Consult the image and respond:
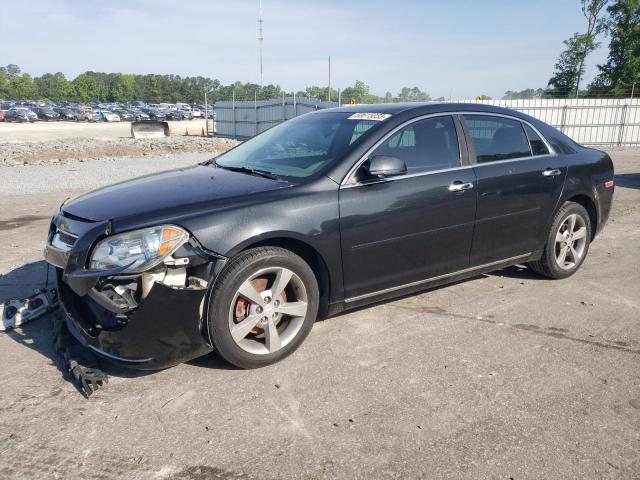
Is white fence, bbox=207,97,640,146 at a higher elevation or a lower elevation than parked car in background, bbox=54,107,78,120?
higher

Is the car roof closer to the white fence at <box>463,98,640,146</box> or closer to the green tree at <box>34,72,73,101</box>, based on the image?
the white fence at <box>463,98,640,146</box>

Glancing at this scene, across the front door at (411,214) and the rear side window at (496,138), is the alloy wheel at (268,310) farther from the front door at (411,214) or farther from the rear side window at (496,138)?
the rear side window at (496,138)

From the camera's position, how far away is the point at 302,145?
14.4ft

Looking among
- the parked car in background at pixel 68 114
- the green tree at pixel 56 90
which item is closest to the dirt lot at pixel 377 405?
the parked car in background at pixel 68 114

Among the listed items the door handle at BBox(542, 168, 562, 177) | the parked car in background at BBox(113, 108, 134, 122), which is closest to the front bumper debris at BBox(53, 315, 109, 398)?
the door handle at BBox(542, 168, 562, 177)

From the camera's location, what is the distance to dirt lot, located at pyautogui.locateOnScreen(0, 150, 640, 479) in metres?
2.62

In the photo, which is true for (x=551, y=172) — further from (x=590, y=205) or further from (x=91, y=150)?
(x=91, y=150)

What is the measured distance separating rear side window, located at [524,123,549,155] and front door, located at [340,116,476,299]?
0.96m

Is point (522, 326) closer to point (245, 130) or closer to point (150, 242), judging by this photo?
point (150, 242)

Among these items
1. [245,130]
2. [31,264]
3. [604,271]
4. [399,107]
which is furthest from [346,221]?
[245,130]

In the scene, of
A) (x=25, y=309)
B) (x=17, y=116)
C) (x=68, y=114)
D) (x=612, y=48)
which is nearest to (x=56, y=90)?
(x=68, y=114)

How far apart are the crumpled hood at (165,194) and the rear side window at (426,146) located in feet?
3.11

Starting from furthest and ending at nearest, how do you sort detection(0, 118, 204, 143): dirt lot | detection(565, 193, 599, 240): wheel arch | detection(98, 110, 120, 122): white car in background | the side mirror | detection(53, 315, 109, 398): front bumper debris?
detection(98, 110, 120, 122): white car in background, detection(0, 118, 204, 143): dirt lot, detection(565, 193, 599, 240): wheel arch, the side mirror, detection(53, 315, 109, 398): front bumper debris

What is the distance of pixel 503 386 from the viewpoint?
3.33m
